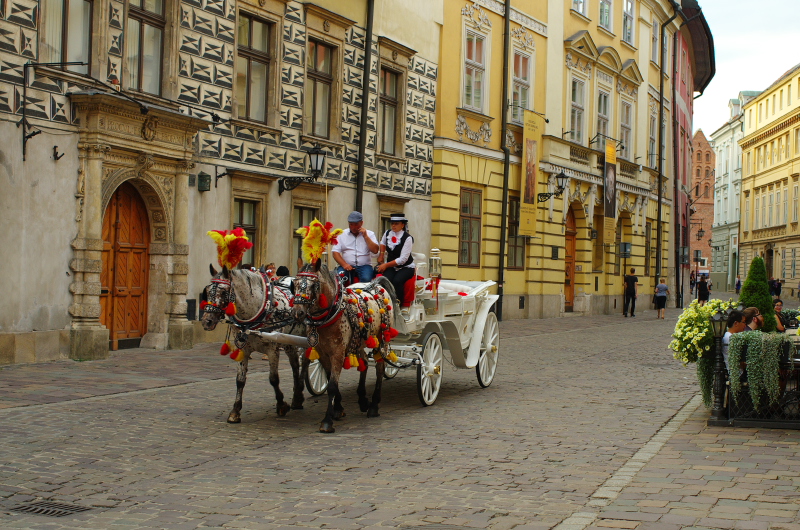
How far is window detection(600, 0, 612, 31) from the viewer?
3469 centimetres

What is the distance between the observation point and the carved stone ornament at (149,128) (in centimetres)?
1546

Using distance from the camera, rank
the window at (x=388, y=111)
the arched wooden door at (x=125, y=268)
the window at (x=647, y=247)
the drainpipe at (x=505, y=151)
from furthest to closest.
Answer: the window at (x=647, y=247), the drainpipe at (x=505, y=151), the window at (x=388, y=111), the arched wooden door at (x=125, y=268)

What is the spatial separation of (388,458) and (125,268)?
970cm

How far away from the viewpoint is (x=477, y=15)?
26.5 m

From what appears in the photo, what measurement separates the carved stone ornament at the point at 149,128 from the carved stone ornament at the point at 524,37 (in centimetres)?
1546

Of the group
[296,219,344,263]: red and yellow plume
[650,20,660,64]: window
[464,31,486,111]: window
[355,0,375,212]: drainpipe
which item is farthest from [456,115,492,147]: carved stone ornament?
[296,219,344,263]: red and yellow plume

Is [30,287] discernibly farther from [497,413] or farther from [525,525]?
[525,525]

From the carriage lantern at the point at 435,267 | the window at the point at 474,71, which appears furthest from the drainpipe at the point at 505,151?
the carriage lantern at the point at 435,267

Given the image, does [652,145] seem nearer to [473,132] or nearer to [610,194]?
[610,194]

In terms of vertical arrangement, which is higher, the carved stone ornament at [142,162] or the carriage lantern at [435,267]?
the carved stone ornament at [142,162]

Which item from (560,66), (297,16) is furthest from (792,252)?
(297,16)

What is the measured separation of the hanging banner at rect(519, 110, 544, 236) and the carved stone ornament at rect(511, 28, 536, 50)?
7.65ft

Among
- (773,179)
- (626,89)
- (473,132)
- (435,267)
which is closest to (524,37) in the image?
(473,132)

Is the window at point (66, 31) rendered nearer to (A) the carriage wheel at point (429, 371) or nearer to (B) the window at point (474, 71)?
(A) the carriage wheel at point (429, 371)
